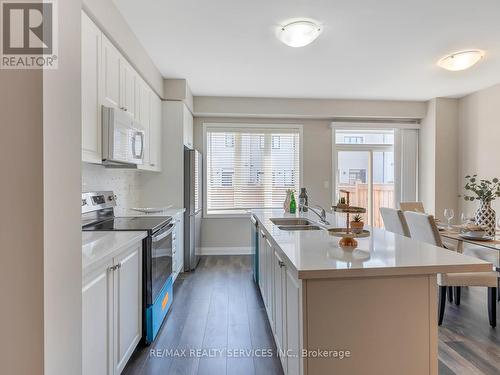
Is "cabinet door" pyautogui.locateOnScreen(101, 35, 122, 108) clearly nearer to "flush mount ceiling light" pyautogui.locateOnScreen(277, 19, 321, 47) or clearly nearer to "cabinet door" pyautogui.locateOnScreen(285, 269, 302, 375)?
"flush mount ceiling light" pyautogui.locateOnScreen(277, 19, 321, 47)

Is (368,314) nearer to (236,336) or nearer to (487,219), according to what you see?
(236,336)

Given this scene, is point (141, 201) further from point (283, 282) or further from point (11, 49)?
point (11, 49)

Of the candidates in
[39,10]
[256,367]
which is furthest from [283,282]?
[39,10]

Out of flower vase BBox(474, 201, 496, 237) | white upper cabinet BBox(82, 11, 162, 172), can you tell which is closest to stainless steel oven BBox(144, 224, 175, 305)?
white upper cabinet BBox(82, 11, 162, 172)

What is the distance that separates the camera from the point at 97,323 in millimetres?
1465

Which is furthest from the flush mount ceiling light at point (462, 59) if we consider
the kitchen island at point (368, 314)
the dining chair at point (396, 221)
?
the kitchen island at point (368, 314)

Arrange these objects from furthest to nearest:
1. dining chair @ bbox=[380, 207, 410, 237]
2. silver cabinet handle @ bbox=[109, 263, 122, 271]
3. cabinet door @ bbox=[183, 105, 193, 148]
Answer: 1. cabinet door @ bbox=[183, 105, 193, 148]
2. dining chair @ bbox=[380, 207, 410, 237]
3. silver cabinet handle @ bbox=[109, 263, 122, 271]

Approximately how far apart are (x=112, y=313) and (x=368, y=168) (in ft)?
16.0

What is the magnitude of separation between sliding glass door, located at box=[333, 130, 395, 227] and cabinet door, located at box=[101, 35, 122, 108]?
3.92 m

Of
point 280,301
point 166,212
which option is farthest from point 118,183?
point 280,301

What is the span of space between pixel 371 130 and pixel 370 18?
9.96 feet

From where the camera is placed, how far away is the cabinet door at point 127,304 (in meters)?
1.70

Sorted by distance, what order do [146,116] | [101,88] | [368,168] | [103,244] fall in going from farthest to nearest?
[368,168] < [146,116] < [101,88] < [103,244]

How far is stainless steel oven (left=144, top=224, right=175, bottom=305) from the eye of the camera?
211 cm
